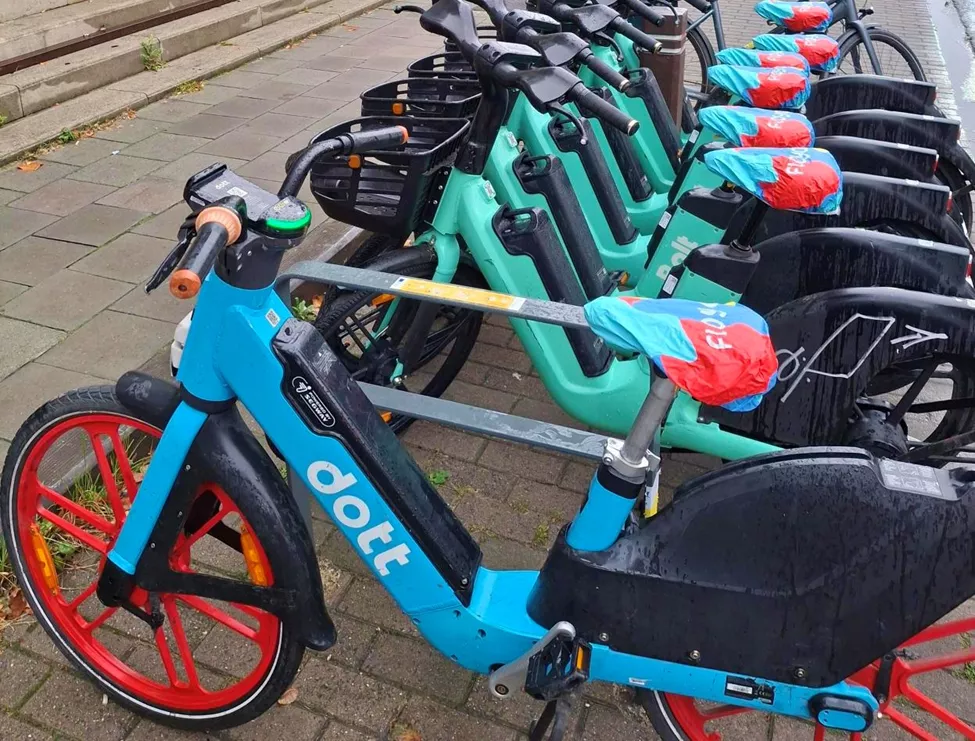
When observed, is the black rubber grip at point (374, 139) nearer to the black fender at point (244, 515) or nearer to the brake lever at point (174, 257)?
the brake lever at point (174, 257)

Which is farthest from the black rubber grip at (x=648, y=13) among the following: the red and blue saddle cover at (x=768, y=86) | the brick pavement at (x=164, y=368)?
the brick pavement at (x=164, y=368)

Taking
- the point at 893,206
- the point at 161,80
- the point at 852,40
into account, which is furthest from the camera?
the point at 161,80

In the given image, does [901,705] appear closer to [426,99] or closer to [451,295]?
[451,295]

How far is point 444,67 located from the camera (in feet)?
10.7

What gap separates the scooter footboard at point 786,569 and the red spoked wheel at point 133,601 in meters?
0.77

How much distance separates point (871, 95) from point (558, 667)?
3.32 meters

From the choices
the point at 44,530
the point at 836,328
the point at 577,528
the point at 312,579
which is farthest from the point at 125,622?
the point at 836,328

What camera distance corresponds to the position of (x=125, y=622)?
Result: 2309 mm

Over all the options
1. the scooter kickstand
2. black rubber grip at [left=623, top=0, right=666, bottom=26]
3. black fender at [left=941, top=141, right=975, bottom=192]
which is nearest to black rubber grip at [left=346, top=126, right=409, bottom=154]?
the scooter kickstand

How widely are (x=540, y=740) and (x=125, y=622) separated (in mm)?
1271

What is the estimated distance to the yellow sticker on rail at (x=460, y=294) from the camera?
5.61 ft

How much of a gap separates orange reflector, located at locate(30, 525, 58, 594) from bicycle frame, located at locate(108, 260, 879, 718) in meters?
0.37

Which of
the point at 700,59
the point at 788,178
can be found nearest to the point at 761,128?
the point at 788,178

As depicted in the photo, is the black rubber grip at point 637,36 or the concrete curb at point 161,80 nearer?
the black rubber grip at point 637,36
